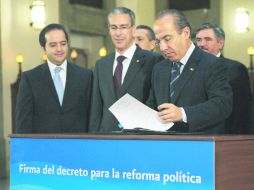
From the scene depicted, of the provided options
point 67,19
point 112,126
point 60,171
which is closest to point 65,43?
point 112,126

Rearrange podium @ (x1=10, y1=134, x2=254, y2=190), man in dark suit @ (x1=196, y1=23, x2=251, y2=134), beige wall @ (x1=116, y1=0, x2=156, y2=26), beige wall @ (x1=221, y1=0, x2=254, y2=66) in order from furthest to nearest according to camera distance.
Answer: beige wall @ (x1=116, y1=0, x2=156, y2=26) → beige wall @ (x1=221, y1=0, x2=254, y2=66) → man in dark suit @ (x1=196, y1=23, x2=251, y2=134) → podium @ (x1=10, y1=134, x2=254, y2=190)

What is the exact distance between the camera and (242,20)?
11852mm

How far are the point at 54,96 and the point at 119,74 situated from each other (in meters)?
0.53

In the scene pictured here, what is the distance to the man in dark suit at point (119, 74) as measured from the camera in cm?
407

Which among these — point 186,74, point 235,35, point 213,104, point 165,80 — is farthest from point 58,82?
point 235,35

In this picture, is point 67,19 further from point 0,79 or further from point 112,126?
point 112,126

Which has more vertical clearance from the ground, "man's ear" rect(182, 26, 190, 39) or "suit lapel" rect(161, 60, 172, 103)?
"man's ear" rect(182, 26, 190, 39)

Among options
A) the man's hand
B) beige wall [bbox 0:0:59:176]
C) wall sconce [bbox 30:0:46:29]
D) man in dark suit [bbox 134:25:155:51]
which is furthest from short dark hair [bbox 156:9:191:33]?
wall sconce [bbox 30:0:46:29]

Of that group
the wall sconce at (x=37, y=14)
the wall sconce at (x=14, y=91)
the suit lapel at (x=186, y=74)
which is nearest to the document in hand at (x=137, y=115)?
the suit lapel at (x=186, y=74)

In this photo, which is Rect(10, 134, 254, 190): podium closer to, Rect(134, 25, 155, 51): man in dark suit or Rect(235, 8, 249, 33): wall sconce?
Rect(134, 25, 155, 51): man in dark suit

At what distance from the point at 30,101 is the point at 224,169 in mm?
1970

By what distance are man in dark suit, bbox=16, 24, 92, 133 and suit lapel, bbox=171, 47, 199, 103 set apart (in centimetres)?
104

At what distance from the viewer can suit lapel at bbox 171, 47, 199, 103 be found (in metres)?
3.53

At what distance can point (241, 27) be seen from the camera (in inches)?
468
